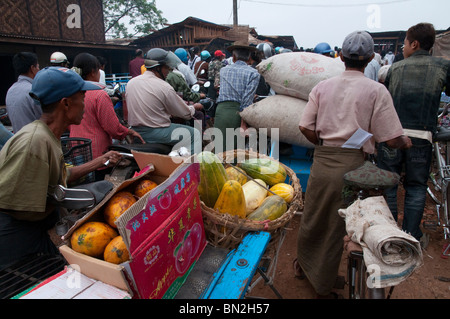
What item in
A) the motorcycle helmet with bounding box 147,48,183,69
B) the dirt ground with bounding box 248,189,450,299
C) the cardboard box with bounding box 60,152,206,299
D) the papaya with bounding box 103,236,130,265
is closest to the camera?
the cardboard box with bounding box 60,152,206,299

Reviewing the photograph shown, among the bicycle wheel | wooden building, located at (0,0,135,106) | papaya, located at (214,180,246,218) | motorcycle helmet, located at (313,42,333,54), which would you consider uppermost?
wooden building, located at (0,0,135,106)

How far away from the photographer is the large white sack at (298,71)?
343 centimetres

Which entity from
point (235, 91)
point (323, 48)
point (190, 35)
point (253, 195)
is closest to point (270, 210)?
point (253, 195)

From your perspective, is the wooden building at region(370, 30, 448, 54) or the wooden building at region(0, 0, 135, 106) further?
the wooden building at region(370, 30, 448, 54)

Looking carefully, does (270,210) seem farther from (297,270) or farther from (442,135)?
(442,135)

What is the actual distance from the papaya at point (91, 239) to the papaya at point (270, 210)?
3.51ft

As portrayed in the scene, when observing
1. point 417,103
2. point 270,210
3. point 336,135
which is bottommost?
point 270,210

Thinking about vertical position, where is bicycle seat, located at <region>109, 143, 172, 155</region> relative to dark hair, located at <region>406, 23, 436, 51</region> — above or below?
below

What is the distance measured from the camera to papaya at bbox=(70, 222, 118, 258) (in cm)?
130

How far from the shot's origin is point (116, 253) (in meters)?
1.29

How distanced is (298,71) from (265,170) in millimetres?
1556

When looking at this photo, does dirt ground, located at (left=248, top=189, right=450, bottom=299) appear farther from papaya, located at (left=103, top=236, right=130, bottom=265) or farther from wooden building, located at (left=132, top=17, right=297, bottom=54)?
wooden building, located at (left=132, top=17, right=297, bottom=54)

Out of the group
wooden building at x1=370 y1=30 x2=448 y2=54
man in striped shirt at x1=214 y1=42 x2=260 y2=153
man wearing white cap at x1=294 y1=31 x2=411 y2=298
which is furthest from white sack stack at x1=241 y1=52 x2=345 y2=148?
wooden building at x1=370 y1=30 x2=448 y2=54

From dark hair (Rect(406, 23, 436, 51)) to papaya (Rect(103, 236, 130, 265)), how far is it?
3.35 metres
